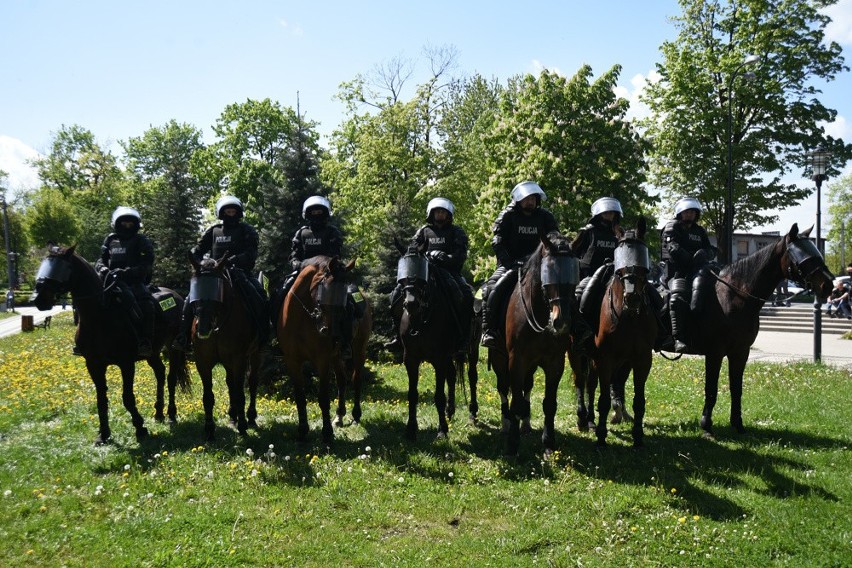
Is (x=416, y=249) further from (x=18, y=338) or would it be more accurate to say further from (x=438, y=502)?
(x=18, y=338)

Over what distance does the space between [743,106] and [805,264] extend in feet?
91.5

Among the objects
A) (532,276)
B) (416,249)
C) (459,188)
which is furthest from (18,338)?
(532,276)

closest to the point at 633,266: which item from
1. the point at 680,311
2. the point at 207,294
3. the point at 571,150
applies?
the point at 680,311

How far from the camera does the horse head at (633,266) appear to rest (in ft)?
25.2

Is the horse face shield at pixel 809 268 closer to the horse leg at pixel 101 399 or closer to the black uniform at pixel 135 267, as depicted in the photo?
the black uniform at pixel 135 267

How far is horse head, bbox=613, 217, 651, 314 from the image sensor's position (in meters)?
7.70

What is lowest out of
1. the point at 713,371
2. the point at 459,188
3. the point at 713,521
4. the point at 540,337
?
the point at 713,521

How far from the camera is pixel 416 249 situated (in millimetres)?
8570

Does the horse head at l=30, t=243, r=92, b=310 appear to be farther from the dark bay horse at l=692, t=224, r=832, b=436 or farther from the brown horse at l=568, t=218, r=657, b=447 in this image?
the dark bay horse at l=692, t=224, r=832, b=436

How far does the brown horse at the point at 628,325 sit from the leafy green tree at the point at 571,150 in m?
15.9

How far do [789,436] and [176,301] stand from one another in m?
10.7

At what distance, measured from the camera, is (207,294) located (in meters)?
8.57

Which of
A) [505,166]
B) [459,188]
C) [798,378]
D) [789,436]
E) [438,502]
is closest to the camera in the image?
[438,502]

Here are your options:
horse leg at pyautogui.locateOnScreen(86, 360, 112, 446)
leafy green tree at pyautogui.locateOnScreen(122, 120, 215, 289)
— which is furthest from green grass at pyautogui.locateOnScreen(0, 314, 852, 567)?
leafy green tree at pyautogui.locateOnScreen(122, 120, 215, 289)
